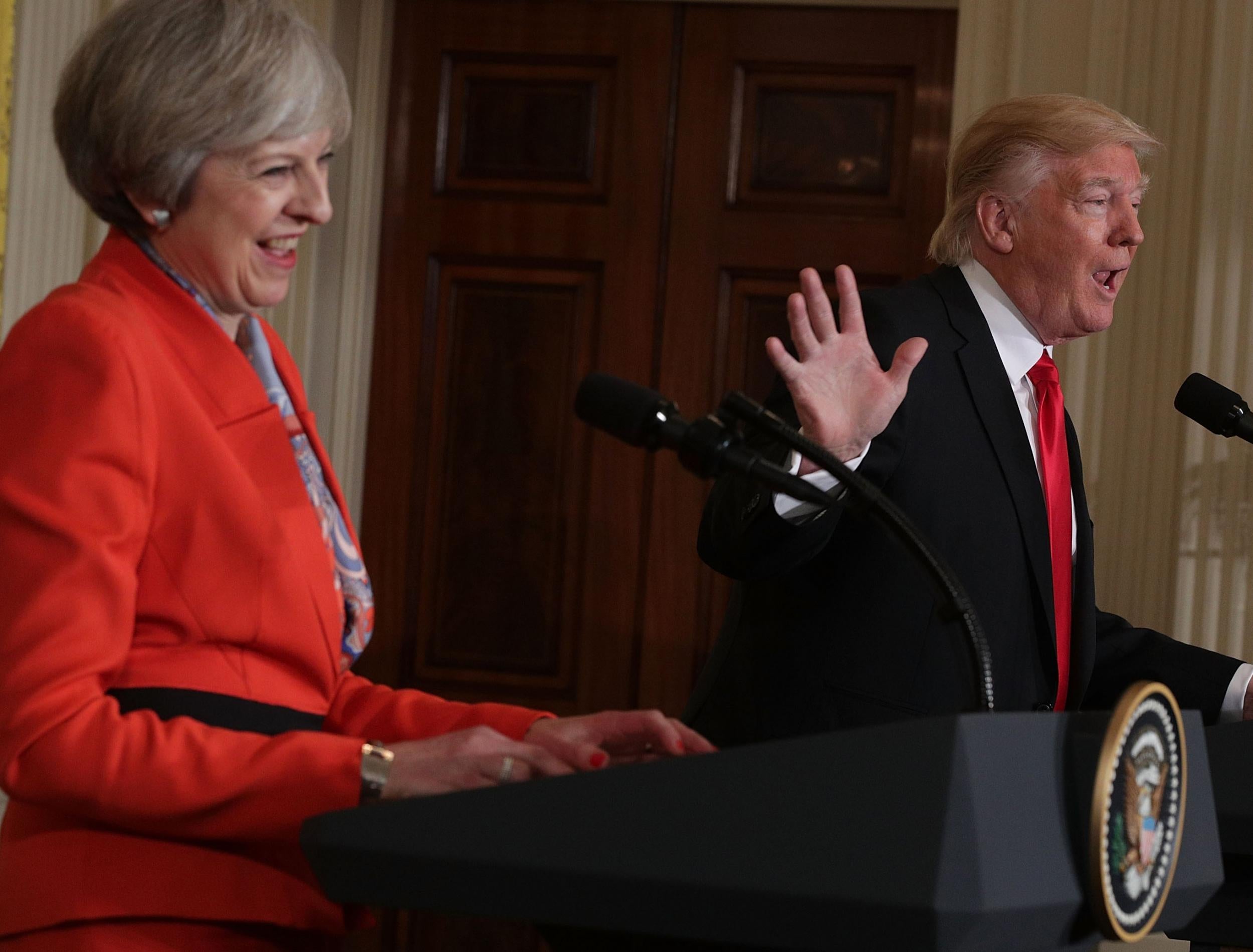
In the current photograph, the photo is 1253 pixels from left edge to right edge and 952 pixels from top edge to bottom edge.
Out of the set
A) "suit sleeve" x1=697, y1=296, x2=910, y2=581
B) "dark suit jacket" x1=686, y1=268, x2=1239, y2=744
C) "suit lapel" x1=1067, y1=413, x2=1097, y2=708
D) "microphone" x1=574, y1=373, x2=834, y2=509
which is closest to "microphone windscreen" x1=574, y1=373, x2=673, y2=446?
"microphone" x1=574, y1=373, x2=834, y2=509

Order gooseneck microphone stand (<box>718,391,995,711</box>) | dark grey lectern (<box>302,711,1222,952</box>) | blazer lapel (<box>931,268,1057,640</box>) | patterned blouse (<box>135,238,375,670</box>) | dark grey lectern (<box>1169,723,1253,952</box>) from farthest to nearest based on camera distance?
blazer lapel (<box>931,268,1057,640</box>)
dark grey lectern (<box>1169,723,1253,952</box>)
patterned blouse (<box>135,238,375,670</box>)
gooseneck microphone stand (<box>718,391,995,711</box>)
dark grey lectern (<box>302,711,1222,952</box>)

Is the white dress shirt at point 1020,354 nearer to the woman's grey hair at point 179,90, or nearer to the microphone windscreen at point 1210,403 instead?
the microphone windscreen at point 1210,403

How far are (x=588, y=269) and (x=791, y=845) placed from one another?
305 cm

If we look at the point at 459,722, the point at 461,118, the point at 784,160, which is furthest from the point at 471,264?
the point at 459,722

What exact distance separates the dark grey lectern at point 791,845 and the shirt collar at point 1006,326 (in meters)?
1.41

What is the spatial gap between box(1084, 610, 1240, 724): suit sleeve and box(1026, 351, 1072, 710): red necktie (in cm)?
13

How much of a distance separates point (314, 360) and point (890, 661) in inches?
89.3

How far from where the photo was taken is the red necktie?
2137 millimetres

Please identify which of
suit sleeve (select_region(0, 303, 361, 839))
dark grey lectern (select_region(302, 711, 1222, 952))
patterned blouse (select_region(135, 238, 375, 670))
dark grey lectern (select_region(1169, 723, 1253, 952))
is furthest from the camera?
dark grey lectern (select_region(1169, 723, 1253, 952))

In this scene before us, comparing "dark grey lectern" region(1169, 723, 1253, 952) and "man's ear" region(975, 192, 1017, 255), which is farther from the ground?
"man's ear" region(975, 192, 1017, 255)

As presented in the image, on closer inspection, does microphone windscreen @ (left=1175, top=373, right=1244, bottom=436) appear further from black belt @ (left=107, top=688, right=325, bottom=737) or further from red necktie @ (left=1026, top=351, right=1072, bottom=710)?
black belt @ (left=107, top=688, right=325, bottom=737)

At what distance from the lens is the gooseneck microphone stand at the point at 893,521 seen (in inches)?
44.3

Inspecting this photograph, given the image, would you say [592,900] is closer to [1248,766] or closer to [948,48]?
[1248,766]

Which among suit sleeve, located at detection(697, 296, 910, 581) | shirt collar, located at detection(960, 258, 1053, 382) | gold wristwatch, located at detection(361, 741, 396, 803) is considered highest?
shirt collar, located at detection(960, 258, 1053, 382)
